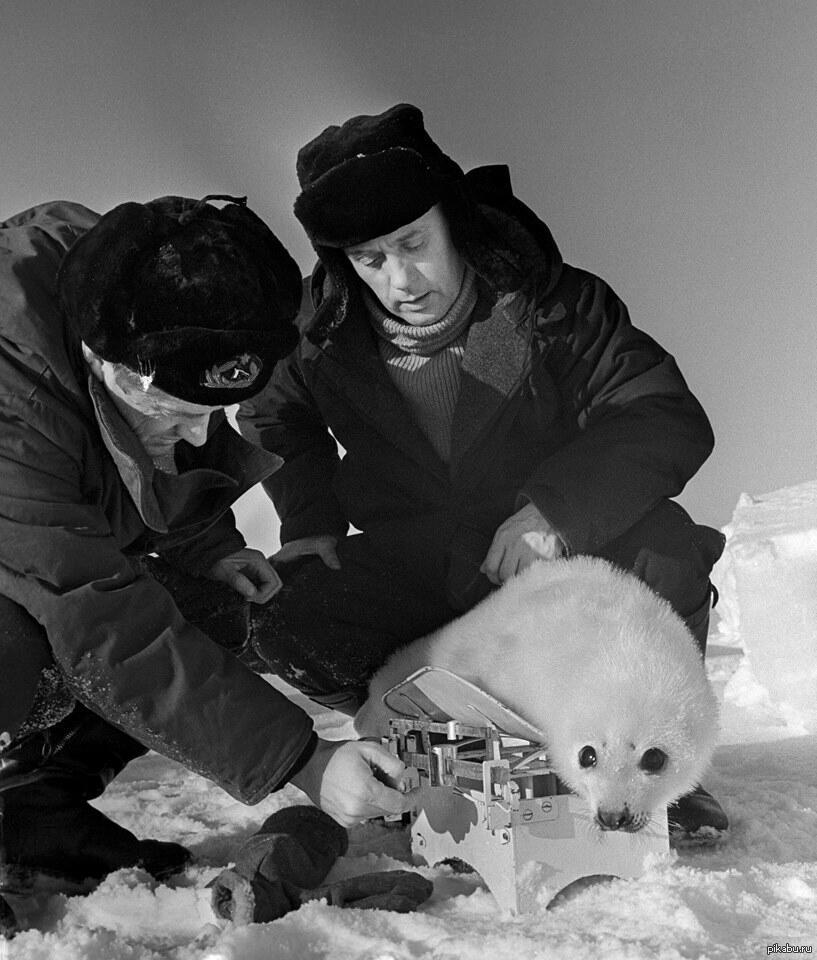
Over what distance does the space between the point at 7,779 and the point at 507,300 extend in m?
0.84

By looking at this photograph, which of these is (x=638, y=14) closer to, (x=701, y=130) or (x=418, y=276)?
(x=701, y=130)

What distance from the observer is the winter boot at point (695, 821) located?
43.2 inches

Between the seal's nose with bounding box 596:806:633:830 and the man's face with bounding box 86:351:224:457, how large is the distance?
0.55 m

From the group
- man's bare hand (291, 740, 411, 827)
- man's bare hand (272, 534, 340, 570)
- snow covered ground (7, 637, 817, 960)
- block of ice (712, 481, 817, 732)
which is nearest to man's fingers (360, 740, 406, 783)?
man's bare hand (291, 740, 411, 827)

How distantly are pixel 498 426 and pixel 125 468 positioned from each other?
578 millimetres

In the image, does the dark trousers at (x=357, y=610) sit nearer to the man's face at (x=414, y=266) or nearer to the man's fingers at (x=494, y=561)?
the man's fingers at (x=494, y=561)

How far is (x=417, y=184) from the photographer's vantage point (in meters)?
1.26

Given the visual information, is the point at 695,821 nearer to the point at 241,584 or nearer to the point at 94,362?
the point at 241,584

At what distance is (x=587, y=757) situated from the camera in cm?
93

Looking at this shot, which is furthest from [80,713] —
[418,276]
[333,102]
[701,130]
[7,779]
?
[701,130]

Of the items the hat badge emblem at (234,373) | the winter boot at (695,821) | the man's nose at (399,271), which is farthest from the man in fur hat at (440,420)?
the hat badge emblem at (234,373)

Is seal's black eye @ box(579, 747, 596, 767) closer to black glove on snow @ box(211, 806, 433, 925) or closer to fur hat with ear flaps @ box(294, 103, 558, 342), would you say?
black glove on snow @ box(211, 806, 433, 925)

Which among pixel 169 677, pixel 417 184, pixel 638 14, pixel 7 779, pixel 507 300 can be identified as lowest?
pixel 7 779

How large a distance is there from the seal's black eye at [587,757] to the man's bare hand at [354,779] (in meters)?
0.17
